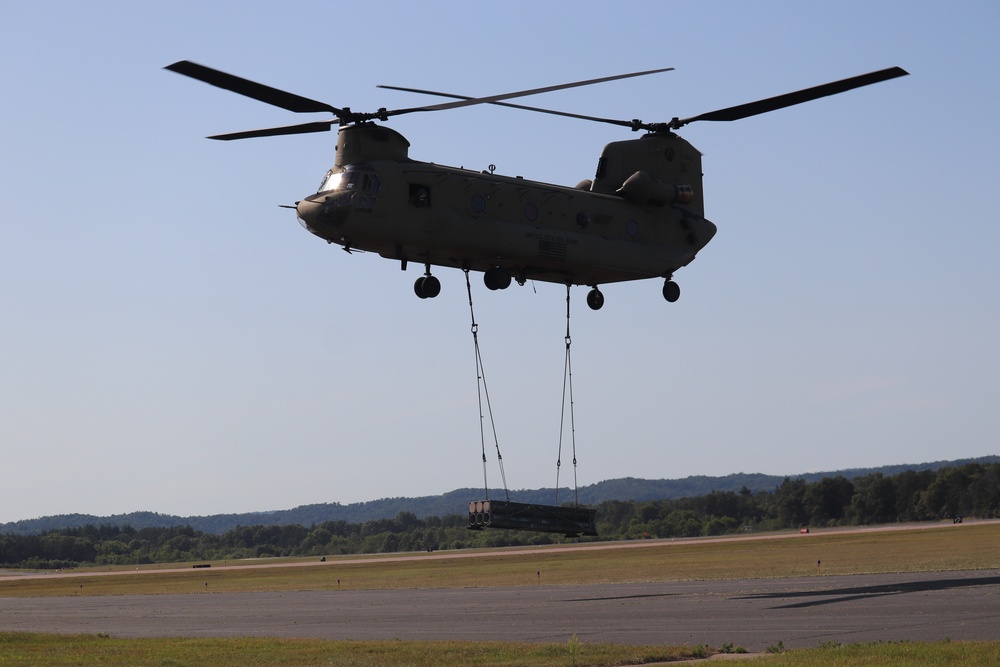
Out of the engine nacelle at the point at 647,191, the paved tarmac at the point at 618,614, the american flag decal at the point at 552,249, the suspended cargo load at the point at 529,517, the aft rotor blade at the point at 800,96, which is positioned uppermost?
the aft rotor blade at the point at 800,96

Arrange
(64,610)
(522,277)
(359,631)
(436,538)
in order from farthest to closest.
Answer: (436,538)
(64,610)
(359,631)
(522,277)

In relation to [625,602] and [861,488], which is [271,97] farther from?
[861,488]

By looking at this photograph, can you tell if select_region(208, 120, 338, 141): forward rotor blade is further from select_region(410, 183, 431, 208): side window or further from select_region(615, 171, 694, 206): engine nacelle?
select_region(615, 171, 694, 206): engine nacelle

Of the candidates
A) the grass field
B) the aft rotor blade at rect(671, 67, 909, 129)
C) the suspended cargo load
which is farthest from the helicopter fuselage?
the grass field

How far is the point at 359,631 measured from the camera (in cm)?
3659

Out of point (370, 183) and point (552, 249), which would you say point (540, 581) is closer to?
point (552, 249)

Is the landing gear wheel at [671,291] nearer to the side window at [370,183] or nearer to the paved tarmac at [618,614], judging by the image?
the paved tarmac at [618,614]

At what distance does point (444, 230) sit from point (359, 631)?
13.1 m

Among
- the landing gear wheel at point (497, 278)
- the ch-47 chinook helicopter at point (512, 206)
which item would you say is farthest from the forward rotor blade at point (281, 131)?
the landing gear wheel at point (497, 278)

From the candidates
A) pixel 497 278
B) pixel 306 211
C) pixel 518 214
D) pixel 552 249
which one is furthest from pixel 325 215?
pixel 552 249

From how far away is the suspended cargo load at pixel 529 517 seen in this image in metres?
34.3

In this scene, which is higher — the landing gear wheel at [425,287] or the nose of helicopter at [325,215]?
the nose of helicopter at [325,215]

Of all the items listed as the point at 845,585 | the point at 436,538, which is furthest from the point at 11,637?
the point at 436,538

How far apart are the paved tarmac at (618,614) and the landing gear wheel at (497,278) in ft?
31.0
